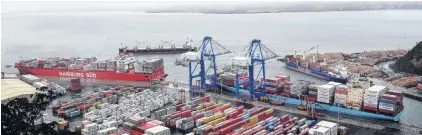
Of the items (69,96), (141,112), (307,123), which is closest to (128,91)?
(69,96)

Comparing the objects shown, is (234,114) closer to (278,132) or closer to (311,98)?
(278,132)

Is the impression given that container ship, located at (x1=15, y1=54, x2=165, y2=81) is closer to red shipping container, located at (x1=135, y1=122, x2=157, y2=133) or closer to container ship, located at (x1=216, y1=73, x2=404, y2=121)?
container ship, located at (x1=216, y1=73, x2=404, y2=121)

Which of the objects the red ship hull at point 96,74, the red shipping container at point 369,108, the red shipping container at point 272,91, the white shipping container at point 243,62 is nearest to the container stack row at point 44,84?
the red ship hull at point 96,74

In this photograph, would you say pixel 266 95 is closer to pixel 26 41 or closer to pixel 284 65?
pixel 284 65

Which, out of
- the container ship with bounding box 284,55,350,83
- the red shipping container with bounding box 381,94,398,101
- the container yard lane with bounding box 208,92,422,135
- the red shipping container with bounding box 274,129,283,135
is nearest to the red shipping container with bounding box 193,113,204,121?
the red shipping container with bounding box 274,129,283,135

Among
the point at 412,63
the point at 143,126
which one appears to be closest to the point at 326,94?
the point at 143,126

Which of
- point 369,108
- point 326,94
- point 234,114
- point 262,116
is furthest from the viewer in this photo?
point 326,94

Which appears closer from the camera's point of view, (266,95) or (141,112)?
(141,112)

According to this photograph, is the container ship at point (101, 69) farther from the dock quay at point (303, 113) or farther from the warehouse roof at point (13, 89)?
the dock quay at point (303, 113)
